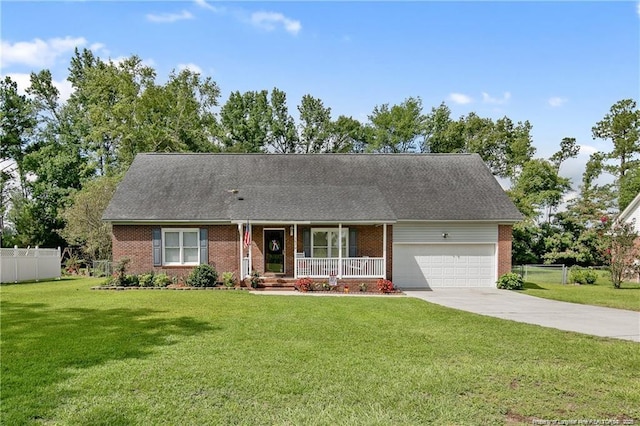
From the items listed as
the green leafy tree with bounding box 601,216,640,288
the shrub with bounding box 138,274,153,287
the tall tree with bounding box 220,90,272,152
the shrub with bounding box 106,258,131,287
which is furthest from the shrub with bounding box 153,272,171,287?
the tall tree with bounding box 220,90,272,152

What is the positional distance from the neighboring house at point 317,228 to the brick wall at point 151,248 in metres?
0.04

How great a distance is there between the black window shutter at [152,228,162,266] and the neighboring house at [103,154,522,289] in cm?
4

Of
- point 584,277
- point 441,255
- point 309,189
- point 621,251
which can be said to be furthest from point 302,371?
point 584,277

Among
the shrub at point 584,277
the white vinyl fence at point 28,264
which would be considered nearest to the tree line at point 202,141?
the white vinyl fence at point 28,264

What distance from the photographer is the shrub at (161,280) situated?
17.2 m

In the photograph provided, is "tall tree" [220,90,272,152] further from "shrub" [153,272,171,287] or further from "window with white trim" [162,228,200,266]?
"shrub" [153,272,171,287]

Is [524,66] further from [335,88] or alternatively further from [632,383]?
[632,383]

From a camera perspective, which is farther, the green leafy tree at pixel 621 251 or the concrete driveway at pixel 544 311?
the green leafy tree at pixel 621 251

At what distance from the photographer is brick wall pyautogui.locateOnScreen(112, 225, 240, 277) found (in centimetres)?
1856

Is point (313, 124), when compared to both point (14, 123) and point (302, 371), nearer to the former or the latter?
point (14, 123)

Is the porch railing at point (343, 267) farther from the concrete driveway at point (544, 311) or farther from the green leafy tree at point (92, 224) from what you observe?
the green leafy tree at point (92, 224)

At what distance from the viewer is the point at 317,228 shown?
1920 cm

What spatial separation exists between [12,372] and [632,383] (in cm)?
861

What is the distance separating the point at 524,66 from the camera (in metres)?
15.6
